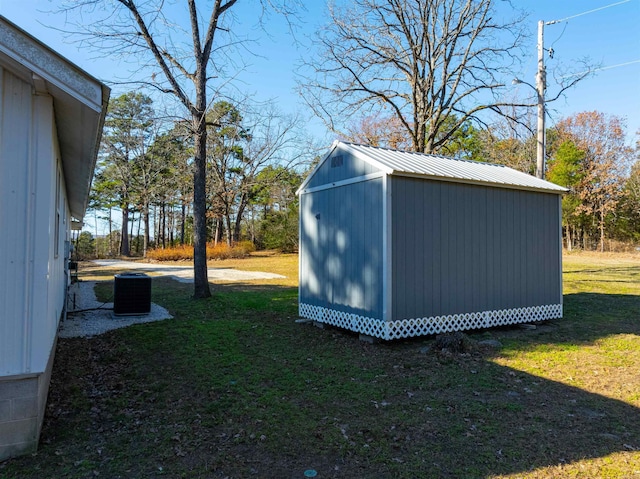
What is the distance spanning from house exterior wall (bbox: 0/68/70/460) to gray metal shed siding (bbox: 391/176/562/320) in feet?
13.7

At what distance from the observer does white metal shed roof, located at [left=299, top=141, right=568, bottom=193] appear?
5.98 metres

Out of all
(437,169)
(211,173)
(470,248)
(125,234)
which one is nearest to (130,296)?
(437,169)

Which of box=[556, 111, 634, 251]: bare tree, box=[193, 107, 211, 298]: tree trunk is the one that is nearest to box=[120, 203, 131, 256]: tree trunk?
box=[193, 107, 211, 298]: tree trunk

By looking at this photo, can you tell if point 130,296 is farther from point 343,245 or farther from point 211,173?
point 211,173

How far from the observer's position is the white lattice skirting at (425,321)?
586 cm

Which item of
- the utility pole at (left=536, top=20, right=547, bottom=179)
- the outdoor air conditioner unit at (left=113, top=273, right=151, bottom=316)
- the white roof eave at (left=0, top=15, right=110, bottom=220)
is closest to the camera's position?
the white roof eave at (left=0, top=15, right=110, bottom=220)

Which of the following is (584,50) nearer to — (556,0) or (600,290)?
(556,0)

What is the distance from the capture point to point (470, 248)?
262 inches

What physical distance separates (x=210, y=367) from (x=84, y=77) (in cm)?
330

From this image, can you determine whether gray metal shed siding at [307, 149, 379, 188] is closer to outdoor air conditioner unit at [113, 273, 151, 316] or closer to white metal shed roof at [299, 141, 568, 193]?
white metal shed roof at [299, 141, 568, 193]

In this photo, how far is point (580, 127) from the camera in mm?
31578

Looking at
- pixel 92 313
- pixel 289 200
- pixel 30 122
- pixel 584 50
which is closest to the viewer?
pixel 30 122

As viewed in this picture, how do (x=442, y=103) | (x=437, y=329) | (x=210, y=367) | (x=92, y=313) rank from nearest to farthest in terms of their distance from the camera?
1. (x=210, y=367)
2. (x=437, y=329)
3. (x=92, y=313)
4. (x=442, y=103)

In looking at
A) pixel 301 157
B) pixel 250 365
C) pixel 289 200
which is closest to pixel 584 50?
pixel 250 365
